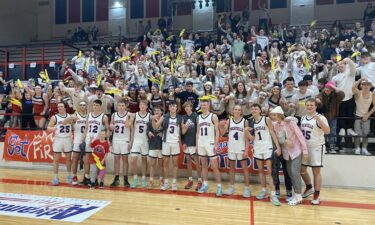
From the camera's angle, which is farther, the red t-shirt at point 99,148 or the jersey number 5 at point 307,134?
the red t-shirt at point 99,148

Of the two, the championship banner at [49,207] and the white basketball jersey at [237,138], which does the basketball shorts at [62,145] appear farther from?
the white basketball jersey at [237,138]

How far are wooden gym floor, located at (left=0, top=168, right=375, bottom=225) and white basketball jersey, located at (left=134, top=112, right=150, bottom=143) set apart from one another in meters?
1.01

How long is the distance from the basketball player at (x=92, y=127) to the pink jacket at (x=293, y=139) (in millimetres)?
3592

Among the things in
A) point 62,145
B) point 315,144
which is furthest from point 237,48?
point 62,145

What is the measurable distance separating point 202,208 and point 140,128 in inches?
89.2

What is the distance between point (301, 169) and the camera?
650cm

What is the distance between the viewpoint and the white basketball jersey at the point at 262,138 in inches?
256

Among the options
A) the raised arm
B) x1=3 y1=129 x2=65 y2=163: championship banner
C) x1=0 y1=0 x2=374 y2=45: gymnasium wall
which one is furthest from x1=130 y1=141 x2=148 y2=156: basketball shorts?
x1=0 y1=0 x2=374 y2=45: gymnasium wall

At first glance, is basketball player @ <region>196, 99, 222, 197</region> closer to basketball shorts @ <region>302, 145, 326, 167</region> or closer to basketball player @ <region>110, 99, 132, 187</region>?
basketball player @ <region>110, 99, 132, 187</region>

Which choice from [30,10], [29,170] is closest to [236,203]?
[29,170]

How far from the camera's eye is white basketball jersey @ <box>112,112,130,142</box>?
747cm

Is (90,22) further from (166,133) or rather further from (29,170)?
(166,133)

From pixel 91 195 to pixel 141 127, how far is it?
5.38ft

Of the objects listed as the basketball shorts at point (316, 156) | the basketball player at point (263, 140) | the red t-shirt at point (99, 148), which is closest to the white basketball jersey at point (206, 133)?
the basketball player at point (263, 140)
